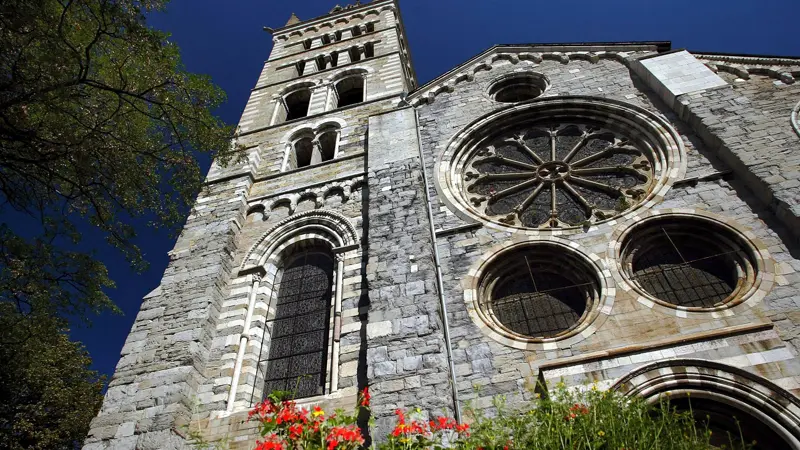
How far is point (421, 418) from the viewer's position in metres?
6.04

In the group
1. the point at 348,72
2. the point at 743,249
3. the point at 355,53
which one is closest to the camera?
the point at 743,249

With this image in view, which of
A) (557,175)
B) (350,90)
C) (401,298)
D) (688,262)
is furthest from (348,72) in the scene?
(688,262)

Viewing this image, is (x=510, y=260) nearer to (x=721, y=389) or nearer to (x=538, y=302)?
(x=538, y=302)

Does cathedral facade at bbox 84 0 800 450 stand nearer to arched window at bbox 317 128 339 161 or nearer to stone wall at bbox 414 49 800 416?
stone wall at bbox 414 49 800 416

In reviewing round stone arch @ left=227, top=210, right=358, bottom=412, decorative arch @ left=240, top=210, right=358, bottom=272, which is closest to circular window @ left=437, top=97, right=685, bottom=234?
decorative arch @ left=240, top=210, right=358, bottom=272

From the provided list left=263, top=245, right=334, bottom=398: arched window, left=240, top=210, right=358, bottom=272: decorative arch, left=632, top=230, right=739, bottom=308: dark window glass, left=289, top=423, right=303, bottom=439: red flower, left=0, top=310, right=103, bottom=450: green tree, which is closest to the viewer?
left=289, top=423, right=303, bottom=439: red flower

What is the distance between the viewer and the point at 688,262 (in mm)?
7801

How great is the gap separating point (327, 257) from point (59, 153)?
194 inches

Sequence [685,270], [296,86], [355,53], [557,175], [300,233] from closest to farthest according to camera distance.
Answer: [685,270] < [557,175] < [300,233] < [296,86] < [355,53]

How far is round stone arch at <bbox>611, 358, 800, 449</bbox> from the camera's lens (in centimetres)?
545

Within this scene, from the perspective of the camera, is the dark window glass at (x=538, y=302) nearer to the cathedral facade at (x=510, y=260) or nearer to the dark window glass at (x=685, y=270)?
the cathedral facade at (x=510, y=260)

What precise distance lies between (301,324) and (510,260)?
3.90 m

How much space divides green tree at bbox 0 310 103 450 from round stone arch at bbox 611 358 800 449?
42.8 ft

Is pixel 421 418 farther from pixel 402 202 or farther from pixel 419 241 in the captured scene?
pixel 402 202
